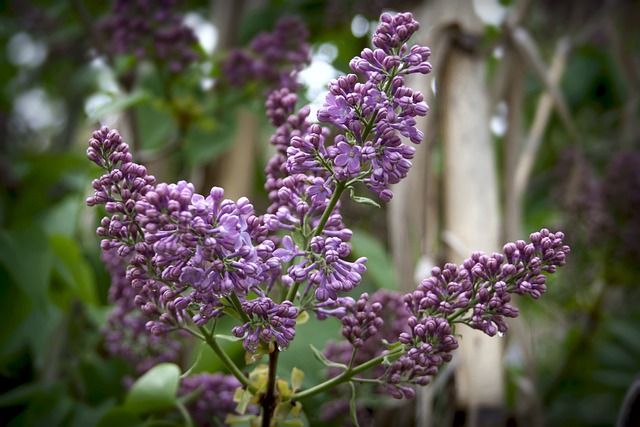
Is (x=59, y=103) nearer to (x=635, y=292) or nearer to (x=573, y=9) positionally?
(x=573, y=9)

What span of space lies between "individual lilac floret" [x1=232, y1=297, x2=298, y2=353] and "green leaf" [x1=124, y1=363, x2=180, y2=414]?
17cm

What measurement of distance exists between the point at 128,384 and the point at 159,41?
41cm

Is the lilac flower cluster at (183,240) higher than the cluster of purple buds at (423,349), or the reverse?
the lilac flower cluster at (183,240)

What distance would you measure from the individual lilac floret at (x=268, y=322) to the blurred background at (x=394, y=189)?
6.4 inches

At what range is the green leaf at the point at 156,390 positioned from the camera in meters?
0.52

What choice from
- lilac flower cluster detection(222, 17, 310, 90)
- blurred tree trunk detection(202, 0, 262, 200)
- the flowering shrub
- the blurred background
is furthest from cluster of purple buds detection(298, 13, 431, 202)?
blurred tree trunk detection(202, 0, 262, 200)

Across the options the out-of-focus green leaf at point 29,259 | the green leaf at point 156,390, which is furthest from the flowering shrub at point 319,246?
the out-of-focus green leaf at point 29,259

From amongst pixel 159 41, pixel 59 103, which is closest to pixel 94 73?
pixel 59 103

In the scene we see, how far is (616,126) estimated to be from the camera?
1455mm

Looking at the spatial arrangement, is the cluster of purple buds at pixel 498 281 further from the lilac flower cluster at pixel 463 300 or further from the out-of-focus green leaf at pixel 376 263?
the out-of-focus green leaf at pixel 376 263

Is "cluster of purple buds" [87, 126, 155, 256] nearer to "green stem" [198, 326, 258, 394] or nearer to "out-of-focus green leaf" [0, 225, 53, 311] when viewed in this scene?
"green stem" [198, 326, 258, 394]

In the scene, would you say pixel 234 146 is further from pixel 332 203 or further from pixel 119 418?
pixel 332 203

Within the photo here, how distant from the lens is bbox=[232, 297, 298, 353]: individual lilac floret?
0.35m

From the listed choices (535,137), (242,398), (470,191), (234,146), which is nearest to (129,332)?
(242,398)
